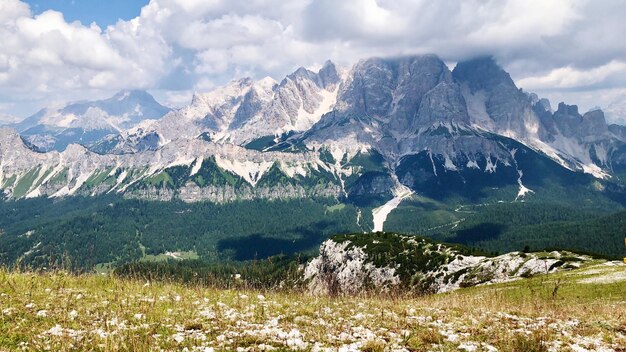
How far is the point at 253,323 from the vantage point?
14312mm

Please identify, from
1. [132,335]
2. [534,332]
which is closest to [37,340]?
[132,335]

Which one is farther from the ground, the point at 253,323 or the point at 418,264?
the point at 253,323

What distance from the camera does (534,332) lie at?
43.7ft

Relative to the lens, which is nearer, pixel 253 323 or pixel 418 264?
pixel 253 323

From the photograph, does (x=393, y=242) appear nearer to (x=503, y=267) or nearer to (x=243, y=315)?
(x=503, y=267)

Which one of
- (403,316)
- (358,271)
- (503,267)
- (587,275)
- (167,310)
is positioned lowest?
(358,271)

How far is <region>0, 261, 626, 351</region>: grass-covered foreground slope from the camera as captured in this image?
38.7 feet

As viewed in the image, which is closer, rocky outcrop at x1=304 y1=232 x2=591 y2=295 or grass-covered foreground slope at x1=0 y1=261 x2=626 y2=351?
grass-covered foreground slope at x1=0 y1=261 x2=626 y2=351

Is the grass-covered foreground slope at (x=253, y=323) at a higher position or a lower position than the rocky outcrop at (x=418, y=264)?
higher

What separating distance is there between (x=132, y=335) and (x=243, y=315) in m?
4.43

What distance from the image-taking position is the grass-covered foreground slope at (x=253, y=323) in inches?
464

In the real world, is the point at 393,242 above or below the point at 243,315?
below

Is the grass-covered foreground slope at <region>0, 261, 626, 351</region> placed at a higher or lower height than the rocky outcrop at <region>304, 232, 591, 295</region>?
higher

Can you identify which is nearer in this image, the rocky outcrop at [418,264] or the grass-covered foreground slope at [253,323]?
the grass-covered foreground slope at [253,323]
